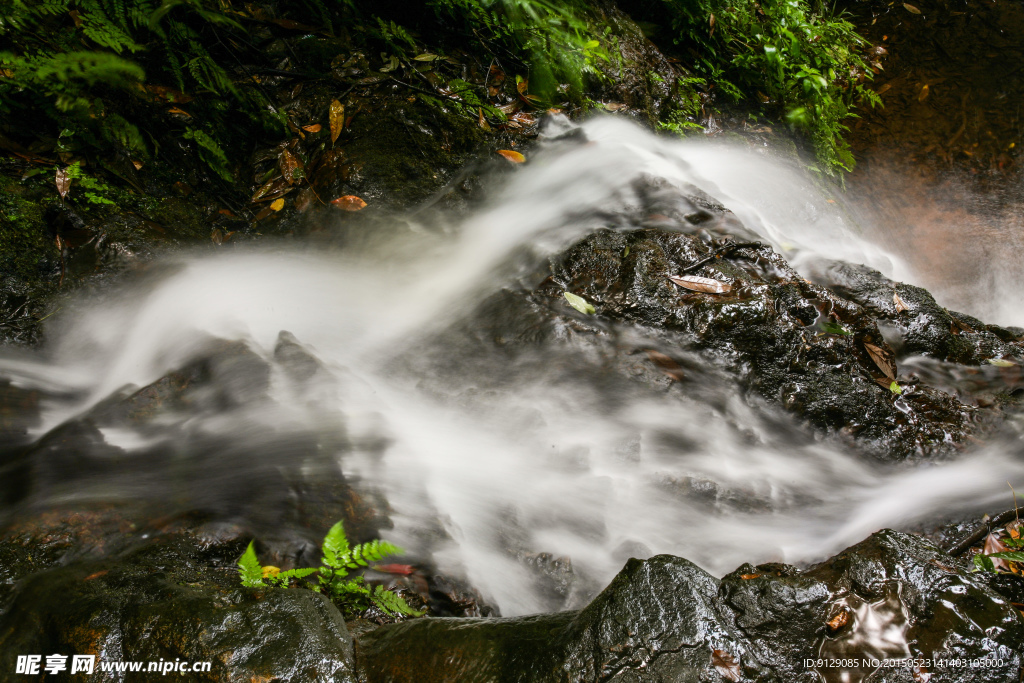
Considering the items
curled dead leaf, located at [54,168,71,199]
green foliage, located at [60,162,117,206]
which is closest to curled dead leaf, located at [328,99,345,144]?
green foliage, located at [60,162,117,206]

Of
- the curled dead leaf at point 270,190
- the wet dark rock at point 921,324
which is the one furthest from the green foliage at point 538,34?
the wet dark rock at point 921,324

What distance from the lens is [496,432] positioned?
2932 millimetres

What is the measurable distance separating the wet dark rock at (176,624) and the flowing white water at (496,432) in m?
0.73

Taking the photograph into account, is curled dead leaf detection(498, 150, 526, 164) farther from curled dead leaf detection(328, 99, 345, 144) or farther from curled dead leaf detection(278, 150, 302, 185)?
curled dead leaf detection(278, 150, 302, 185)

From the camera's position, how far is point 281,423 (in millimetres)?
2680

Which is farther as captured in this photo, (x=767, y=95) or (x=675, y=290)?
(x=767, y=95)

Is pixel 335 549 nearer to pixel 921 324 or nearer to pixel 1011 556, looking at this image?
pixel 1011 556

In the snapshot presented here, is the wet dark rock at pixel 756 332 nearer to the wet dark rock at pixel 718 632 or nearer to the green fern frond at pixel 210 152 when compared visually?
the wet dark rock at pixel 718 632

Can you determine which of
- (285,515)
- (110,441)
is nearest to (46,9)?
(110,441)

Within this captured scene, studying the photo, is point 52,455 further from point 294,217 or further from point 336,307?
point 294,217

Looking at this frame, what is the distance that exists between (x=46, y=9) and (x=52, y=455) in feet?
9.11

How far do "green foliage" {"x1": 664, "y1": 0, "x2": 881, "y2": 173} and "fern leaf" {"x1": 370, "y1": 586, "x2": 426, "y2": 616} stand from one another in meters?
6.11

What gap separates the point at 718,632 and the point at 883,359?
2.30 meters

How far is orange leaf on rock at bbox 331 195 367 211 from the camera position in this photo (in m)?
4.00
